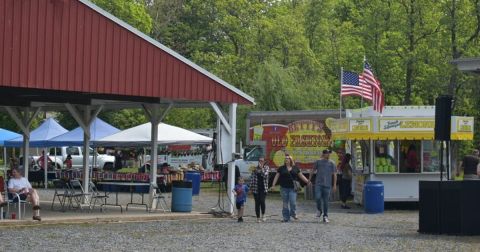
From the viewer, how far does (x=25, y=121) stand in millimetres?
26078

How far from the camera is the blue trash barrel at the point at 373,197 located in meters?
24.7

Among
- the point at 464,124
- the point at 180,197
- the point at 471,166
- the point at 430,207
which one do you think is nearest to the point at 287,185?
the point at 180,197

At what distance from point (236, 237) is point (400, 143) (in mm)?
10860

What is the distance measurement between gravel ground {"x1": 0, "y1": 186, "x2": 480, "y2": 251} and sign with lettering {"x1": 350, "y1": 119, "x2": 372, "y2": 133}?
4426 millimetres

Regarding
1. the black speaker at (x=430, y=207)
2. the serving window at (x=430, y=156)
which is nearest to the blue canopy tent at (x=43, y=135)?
the serving window at (x=430, y=156)

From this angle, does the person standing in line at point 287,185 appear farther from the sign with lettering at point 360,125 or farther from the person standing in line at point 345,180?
the person standing in line at point 345,180

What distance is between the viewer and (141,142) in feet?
109

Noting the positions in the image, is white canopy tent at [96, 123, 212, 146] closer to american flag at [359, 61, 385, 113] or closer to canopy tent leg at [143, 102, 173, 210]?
american flag at [359, 61, 385, 113]

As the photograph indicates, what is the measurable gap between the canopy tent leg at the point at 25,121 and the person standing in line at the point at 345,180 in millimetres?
9686

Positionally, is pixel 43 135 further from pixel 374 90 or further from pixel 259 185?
pixel 259 185

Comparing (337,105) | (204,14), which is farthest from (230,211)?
(204,14)

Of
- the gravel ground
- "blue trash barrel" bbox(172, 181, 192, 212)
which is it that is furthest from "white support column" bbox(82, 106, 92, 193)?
the gravel ground

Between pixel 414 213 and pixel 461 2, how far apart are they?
17.3 m

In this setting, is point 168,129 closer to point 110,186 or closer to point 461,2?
point 110,186
